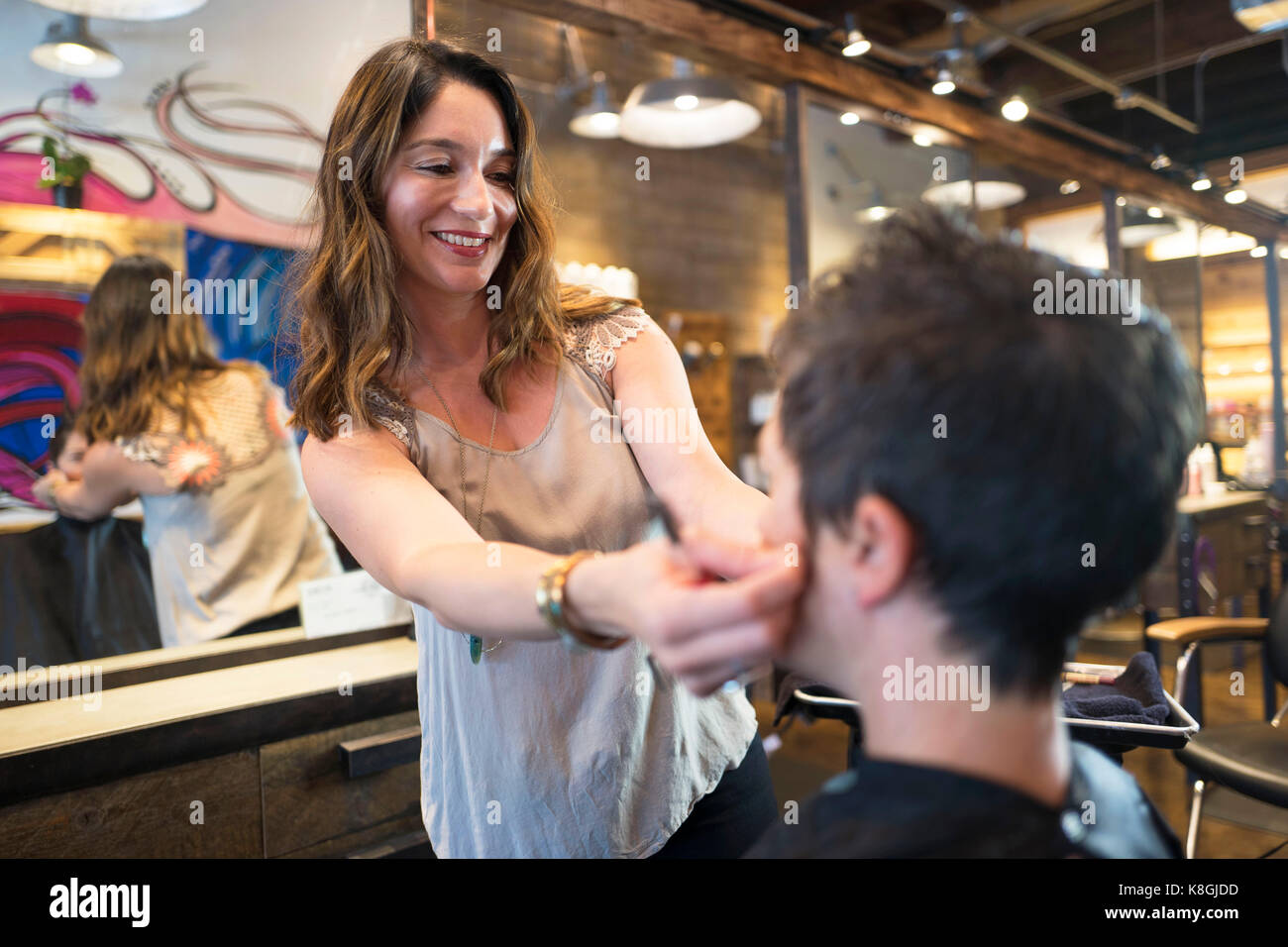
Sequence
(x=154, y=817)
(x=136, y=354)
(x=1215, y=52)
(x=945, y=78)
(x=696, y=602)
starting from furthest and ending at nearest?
(x=1215, y=52) → (x=945, y=78) → (x=136, y=354) → (x=154, y=817) → (x=696, y=602)

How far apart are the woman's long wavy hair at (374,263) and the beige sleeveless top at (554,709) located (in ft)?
0.24

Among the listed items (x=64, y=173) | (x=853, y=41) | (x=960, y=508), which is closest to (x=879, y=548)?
(x=960, y=508)

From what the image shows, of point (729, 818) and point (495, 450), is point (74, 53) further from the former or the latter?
point (729, 818)

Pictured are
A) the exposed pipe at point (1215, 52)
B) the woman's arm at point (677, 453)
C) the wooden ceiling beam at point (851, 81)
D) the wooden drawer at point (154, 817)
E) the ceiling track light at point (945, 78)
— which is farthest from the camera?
Result: the exposed pipe at point (1215, 52)

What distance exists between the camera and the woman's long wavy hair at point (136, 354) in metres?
1.85

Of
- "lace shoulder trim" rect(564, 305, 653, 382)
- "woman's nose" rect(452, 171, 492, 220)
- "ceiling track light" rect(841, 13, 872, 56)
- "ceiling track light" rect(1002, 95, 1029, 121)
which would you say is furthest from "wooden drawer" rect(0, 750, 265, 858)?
"ceiling track light" rect(1002, 95, 1029, 121)

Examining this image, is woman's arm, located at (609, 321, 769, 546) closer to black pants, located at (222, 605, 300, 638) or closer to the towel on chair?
the towel on chair

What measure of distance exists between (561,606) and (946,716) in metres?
0.37

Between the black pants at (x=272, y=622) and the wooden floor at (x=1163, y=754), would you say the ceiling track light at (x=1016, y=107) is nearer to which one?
the wooden floor at (x=1163, y=754)

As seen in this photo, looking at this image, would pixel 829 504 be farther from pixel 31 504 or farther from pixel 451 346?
pixel 31 504

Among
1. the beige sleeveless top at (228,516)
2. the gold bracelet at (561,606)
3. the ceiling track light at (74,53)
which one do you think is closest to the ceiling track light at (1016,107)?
the beige sleeveless top at (228,516)

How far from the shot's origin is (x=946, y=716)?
784 mm

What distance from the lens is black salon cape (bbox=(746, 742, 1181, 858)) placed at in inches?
29.6
